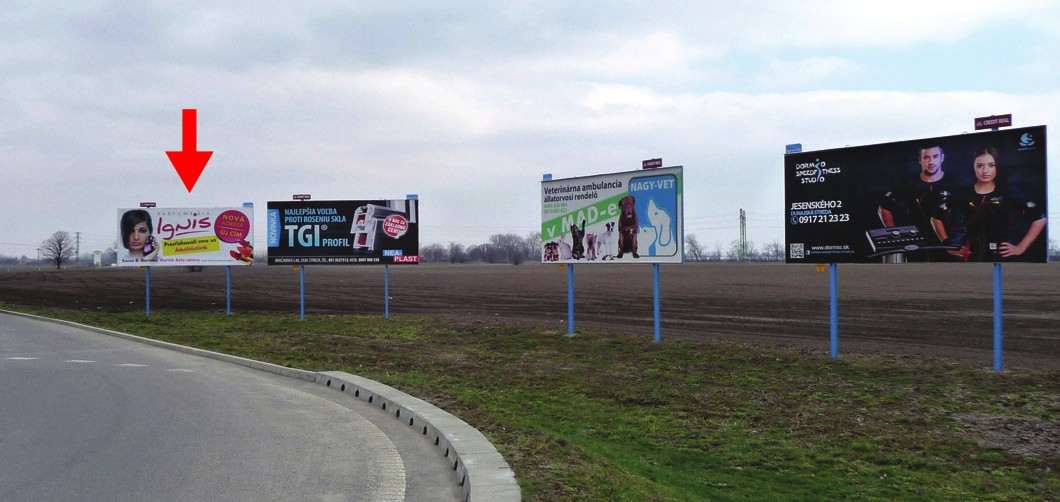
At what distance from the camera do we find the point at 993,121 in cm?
1253

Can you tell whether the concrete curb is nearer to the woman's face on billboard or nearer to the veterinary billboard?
the veterinary billboard

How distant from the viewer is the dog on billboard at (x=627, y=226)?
18.6 meters

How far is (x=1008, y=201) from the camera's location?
12695mm

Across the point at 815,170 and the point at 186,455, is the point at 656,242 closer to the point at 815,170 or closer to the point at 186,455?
the point at 815,170

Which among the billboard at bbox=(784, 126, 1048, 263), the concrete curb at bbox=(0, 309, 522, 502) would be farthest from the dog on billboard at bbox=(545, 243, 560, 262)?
the concrete curb at bbox=(0, 309, 522, 502)

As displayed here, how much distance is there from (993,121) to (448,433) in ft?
32.1

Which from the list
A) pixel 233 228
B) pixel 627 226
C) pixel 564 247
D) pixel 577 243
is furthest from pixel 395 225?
pixel 627 226

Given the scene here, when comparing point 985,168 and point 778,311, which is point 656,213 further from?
point 778,311

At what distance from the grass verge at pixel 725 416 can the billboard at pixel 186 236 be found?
997 cm

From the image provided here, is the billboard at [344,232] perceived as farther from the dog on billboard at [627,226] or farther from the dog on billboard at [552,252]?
the dog on billboard at [627,226]

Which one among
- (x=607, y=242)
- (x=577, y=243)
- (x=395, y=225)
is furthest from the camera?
(x=395, y=225)

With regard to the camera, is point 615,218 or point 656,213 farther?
point 615,218

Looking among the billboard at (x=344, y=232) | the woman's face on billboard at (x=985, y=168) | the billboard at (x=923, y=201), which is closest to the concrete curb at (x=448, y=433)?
the billboard at (x=923, y=201)

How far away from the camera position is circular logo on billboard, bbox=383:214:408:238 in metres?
25.8
